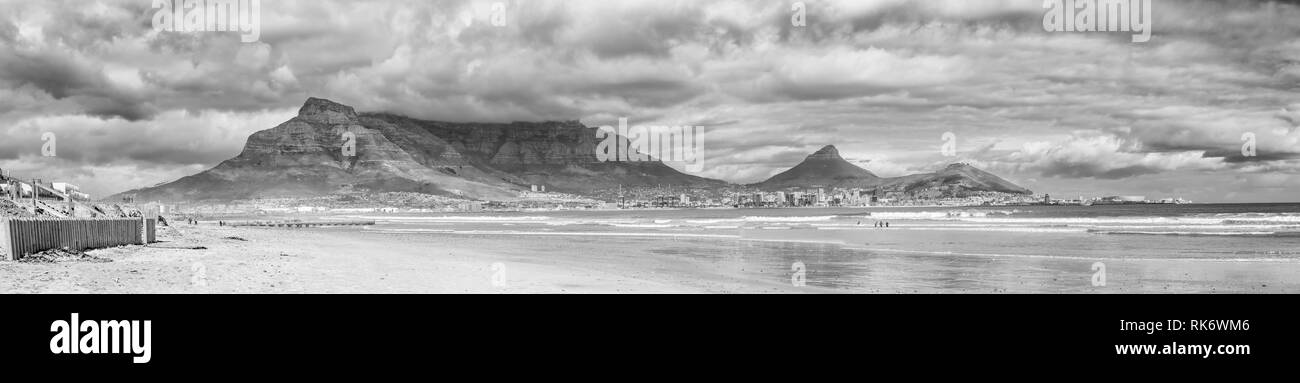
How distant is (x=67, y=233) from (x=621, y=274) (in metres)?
14.4

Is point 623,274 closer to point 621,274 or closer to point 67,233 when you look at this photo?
point 621,274

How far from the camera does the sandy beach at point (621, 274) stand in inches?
635

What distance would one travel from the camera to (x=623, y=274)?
23.2 m

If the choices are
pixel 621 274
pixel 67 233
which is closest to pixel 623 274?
pixel 621 274

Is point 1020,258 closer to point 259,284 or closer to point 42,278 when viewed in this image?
point 259,284

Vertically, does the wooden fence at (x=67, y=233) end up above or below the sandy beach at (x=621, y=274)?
above

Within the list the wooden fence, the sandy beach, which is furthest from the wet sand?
the wooden fence

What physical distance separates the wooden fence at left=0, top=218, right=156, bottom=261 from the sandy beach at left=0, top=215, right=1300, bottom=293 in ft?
1.78

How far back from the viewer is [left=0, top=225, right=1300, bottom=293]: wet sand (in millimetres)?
16125

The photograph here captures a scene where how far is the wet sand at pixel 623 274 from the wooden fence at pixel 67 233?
0.55m

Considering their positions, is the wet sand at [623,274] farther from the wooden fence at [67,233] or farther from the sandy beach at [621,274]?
the wooden fence at [67,233]

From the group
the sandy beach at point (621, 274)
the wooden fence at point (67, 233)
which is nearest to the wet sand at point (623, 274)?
the sandy beach at point (621, 274)
